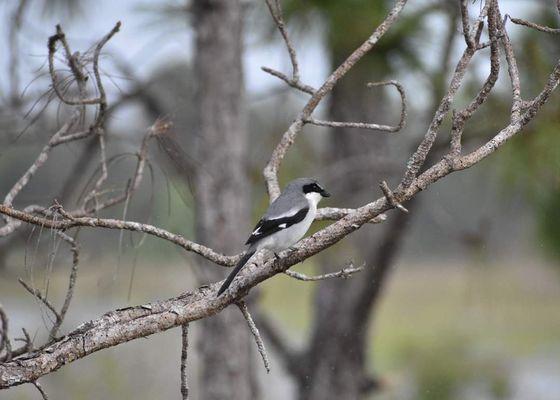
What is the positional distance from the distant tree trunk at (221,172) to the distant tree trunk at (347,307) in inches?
46.7

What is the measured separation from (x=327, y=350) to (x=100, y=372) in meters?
2.88

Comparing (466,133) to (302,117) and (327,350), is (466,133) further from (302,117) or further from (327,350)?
(302,117)

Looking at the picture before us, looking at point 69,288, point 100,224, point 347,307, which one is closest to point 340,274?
point 100,224

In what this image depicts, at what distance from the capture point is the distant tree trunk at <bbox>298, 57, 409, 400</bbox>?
6051mm

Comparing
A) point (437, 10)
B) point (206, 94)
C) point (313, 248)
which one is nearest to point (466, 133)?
point (437, 10)

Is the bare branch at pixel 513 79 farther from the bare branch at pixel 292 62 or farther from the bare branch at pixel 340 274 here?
the bare branch at pixel 292 62

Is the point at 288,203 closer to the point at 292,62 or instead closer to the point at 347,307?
the point at 292,62

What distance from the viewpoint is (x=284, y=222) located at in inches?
101

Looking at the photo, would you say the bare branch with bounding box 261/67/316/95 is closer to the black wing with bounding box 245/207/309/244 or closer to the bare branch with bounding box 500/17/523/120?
the black wing with bounding box 245/207/309/244

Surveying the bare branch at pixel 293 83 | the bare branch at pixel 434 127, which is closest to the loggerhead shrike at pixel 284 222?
the bare branch at pixel 293 83

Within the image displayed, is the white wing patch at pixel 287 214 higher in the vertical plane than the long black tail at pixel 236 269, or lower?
higher

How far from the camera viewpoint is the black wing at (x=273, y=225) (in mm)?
2508

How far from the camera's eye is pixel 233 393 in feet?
15.7

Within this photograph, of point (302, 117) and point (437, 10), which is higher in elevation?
point (437, 10)
